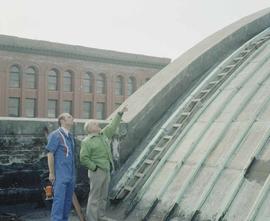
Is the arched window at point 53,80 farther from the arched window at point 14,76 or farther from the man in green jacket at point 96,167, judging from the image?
the man in green jacket at point 96,167

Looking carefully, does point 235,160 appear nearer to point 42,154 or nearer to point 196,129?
point 196,129

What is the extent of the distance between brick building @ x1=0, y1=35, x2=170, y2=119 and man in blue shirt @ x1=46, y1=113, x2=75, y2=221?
32.0 meters

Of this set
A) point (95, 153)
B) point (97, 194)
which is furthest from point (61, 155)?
point (97, 194)

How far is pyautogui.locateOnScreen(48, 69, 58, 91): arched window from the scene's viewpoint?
39.7 meters

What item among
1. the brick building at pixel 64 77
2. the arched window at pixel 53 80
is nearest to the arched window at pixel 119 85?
the brick building at pixel 64 77

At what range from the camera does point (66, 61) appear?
132 ft

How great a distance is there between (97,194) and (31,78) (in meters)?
34.0

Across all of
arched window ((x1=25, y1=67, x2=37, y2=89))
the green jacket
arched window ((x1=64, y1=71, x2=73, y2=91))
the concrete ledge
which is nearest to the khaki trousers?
the green jacket

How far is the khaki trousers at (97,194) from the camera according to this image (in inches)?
236

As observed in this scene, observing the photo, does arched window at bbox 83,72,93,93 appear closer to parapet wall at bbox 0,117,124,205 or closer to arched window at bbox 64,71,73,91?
arched window at bbox 64,71,73,91

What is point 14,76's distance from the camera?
37.4 m

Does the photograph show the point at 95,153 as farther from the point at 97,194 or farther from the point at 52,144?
the point at 52,144

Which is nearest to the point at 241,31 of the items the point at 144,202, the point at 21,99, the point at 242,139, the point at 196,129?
the point at 196,129

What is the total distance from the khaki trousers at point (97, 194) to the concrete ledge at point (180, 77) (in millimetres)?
1334
